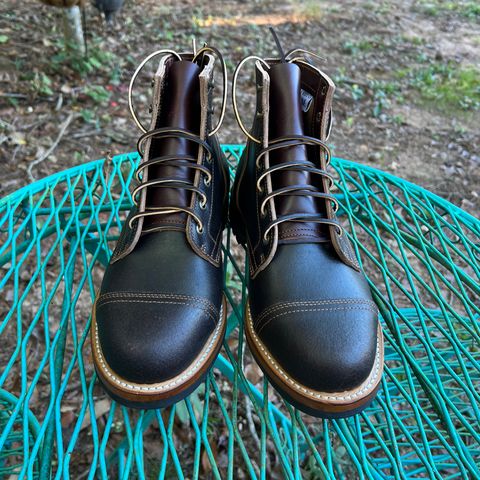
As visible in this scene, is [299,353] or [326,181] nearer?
[299,353]

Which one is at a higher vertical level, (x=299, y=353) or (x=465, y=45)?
(x=299, y=353)

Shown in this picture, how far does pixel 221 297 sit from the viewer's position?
0.59 metres

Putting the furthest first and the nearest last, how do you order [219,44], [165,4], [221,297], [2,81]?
[165,4] → [219,44] → [2,81] → [221,297]

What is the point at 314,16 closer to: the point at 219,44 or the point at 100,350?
the point at 219,44

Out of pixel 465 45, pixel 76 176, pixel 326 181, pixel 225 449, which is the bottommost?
pixel 225 449

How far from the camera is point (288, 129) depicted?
643 millimetres

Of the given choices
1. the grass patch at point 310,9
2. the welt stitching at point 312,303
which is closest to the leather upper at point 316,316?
the welt stitching at point 312,303

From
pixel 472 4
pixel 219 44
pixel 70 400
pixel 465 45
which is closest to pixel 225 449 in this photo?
pixel 70 400

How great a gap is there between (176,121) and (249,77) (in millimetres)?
1729

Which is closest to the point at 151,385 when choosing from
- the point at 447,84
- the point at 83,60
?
the point at 83,60

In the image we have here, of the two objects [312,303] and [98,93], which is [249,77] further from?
[312,303]

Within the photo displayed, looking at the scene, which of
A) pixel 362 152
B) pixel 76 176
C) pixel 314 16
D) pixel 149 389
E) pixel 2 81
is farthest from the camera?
pixel 314 16

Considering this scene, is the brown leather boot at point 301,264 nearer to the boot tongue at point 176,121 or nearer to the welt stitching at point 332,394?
→ the welt stitching at point 332,394

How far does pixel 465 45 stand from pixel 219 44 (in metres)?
1.76
